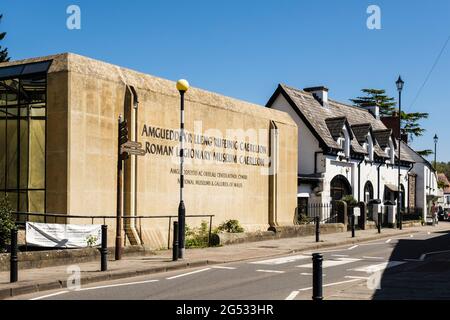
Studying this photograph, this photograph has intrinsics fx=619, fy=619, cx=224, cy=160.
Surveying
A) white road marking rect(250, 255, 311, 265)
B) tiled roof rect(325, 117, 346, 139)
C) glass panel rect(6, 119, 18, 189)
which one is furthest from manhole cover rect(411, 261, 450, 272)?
tiled roof rect(325, 117, 346, 139)

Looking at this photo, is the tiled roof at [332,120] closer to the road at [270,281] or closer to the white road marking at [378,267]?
the road at [270,281]

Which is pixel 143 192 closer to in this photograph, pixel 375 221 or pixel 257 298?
pixel 257 298

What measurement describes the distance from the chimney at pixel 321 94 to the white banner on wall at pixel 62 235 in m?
29.2

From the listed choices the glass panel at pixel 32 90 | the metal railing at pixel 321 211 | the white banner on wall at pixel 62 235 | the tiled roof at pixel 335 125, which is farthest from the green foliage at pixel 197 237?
the tiled roof at pixel 335 125

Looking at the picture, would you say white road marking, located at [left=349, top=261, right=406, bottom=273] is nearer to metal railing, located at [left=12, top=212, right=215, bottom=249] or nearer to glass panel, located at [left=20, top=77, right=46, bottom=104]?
metal railing, located at [left=12, top=212, right=215, bottom=249]

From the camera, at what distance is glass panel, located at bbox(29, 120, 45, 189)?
1950 cm

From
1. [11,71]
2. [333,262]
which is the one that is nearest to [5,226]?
[11,71]

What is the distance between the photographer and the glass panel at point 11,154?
65.9 feet

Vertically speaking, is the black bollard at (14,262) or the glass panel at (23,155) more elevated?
the glass panel at (23,155)

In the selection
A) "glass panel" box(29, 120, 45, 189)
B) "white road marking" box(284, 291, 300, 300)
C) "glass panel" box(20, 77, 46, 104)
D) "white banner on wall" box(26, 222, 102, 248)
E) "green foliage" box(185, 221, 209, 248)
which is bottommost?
"white road marking" box(284, 291, 300, 300)

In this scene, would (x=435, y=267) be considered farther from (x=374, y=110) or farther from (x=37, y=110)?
(x=374, y=110)

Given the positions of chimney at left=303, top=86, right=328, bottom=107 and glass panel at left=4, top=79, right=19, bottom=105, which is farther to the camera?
chimney at left=303, top=86, right=328, bottom=107

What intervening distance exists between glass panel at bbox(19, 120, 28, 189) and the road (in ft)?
22.1

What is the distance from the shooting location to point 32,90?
19734 millimetres
